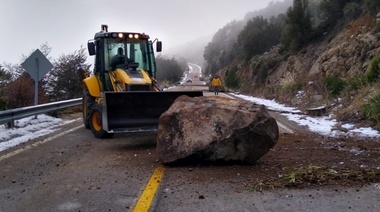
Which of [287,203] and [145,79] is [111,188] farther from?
[145,79]

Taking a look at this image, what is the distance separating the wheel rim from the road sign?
14.9 feet

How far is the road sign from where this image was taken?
43.0 feet

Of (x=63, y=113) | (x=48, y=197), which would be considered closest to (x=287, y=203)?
(x=48, y=197)

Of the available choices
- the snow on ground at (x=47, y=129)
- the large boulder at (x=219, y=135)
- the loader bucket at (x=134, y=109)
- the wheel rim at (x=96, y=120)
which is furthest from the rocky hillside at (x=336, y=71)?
the wheel rim at (x=96, y=120)

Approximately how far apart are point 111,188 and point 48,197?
0.74m

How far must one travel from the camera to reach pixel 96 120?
9570 millimetres

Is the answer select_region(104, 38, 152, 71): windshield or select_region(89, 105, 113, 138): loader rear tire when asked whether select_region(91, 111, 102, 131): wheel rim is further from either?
select_region(104, 38, 152, 71): windshield

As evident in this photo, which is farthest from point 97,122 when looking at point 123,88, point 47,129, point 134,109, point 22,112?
point 22,112

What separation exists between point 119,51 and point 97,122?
2.30 meters

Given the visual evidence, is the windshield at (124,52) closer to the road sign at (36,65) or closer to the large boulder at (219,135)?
the road sign at (36,65)

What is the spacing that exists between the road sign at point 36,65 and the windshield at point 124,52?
3.48 meters

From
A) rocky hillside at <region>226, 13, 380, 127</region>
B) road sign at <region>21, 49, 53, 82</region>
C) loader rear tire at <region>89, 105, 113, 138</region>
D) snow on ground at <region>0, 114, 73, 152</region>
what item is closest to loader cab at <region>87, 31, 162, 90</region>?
loader rear tire at <region>89, 105, 113, 138</region>

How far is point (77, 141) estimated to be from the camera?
8930 mm

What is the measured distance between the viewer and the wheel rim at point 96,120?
30.8 feet
